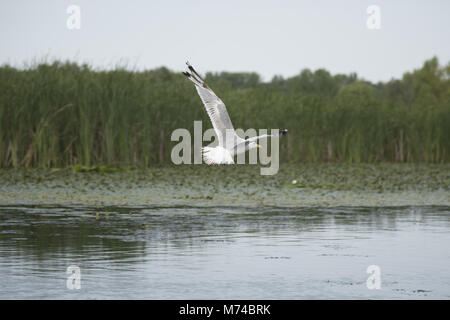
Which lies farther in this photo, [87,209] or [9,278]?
[87,209]

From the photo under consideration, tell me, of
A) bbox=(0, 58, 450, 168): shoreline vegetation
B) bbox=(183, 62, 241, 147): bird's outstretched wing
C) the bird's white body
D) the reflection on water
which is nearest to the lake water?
the reflection on water

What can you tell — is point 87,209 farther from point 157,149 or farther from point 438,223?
point 157,149

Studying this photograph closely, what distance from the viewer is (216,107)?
516 inches

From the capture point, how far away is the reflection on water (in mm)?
8062

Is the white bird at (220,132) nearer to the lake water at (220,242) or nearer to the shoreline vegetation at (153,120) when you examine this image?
the lake water at (220,242)

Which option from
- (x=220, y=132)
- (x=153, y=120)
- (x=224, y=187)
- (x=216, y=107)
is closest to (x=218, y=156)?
(x=220, y=132)

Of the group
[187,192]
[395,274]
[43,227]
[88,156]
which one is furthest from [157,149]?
[395,274]

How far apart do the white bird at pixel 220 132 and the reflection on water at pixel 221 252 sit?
111 centimetres

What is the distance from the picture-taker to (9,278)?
842 centimetres

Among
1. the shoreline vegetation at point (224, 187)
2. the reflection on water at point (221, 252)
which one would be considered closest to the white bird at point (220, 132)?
the reflection on water at point (221, 252)

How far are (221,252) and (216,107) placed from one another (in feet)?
11.4

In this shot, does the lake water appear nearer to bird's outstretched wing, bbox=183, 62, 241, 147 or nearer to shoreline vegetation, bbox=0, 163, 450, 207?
shoreline vegetation, bbox=0, 163, 450, 207

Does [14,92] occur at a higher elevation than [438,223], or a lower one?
higher

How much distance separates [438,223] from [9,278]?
7639 mm
